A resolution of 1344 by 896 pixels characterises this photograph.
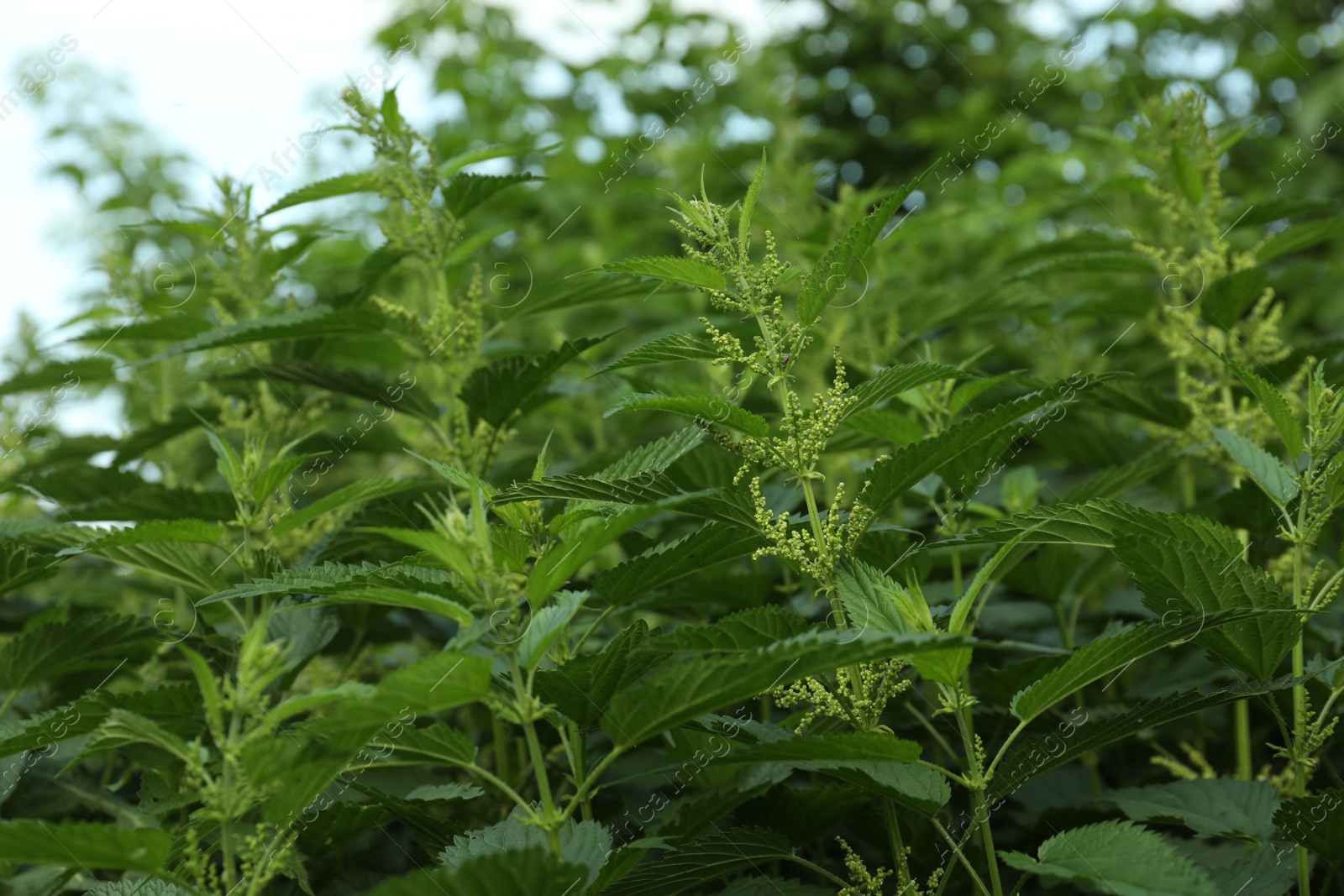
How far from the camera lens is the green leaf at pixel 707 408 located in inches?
64.7

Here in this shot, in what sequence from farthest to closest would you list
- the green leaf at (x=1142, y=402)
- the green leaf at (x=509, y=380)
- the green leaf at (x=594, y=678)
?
the green leaf at (x=1142, y=402) < the green leaf at (x=509, y=380) < the green leaf at (x=594, y=678)

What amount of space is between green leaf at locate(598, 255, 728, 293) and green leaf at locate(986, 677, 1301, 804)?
94 cm

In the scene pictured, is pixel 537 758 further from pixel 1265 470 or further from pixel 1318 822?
pixel 1265 470

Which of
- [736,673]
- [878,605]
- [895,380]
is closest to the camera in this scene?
[736,673]

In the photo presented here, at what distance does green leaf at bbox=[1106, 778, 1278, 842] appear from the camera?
1843mm

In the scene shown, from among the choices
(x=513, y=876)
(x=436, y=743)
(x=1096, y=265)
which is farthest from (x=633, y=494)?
(x=1096, y=265)

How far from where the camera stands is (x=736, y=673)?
139cm

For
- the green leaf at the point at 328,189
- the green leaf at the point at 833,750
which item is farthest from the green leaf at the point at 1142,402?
the green leaf at the point at 328,189

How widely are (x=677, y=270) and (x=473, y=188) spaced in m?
0.82

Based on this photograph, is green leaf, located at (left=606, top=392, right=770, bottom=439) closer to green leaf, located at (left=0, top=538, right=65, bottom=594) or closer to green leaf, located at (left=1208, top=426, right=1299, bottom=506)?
green leaf, located at (left=1208, top=426, right=1299, bottom=506)

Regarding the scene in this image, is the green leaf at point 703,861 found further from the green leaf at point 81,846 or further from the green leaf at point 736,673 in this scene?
the green leaf at point 81,846

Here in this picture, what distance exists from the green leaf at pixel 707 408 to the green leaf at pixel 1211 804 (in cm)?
106

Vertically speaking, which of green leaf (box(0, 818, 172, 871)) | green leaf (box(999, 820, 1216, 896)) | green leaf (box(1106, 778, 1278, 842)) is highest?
green leaf (box(0, 818, 172, 871))

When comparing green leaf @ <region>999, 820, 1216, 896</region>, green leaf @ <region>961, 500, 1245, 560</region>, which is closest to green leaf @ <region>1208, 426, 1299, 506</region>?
green leaf @ <region>961, 500, 1245, 560</region>
